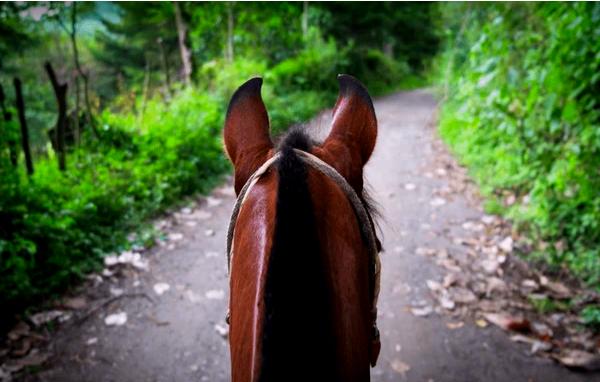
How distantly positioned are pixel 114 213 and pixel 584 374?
5.07 meters

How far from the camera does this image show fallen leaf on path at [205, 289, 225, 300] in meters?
4.02

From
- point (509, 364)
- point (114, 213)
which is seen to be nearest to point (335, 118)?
point (509, 364)

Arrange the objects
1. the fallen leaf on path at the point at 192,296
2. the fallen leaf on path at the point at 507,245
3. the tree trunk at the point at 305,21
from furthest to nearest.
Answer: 1. the tree trunk at the point at 305,21
2. the fallen leaf on path at the point at 507,245
3. the fallen leaf on path at the point at 192,296

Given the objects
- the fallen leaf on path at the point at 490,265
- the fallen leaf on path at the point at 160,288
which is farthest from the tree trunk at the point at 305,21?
the fallen leaf on path at the point at 160,288

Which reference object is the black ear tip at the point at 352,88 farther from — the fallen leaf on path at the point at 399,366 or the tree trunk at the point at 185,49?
the tree trunk at the point at 185,49

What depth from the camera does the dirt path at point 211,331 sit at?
3105 millimetres

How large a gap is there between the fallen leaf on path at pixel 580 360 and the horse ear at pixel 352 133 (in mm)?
2692

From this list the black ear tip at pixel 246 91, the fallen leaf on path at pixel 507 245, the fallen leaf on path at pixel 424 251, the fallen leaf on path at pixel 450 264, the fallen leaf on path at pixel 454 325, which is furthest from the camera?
the fallen leaf on path at pixel 424 251

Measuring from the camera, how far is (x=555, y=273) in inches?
159

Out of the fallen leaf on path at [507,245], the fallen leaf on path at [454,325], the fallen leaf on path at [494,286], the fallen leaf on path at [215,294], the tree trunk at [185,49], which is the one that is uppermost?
the tree trunk at [185,49]

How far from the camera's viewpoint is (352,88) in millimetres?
1606

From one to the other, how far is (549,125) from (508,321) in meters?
2.57

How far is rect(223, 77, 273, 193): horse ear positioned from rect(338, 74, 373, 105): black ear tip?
0.35 m

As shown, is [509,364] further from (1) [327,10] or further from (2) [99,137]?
(1) [327,10]
